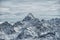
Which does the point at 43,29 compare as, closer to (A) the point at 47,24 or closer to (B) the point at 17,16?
(A) the point at 47,24

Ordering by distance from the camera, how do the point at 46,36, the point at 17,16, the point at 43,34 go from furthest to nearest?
the point at 43,34 < the point at 46,36 < the point at 17,16

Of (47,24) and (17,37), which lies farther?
(47,24)

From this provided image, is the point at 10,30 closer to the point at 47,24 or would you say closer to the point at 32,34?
the point at 32,34

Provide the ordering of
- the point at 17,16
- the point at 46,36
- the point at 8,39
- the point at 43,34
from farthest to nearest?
the point at 43,34 → the point at 46,36 → the point at 8,39 → the point at 17,16

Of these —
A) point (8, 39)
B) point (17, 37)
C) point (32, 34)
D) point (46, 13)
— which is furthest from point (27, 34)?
point (46, 13)

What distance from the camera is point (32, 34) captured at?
46094 millimetres

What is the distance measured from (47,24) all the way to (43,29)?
6.68 feet

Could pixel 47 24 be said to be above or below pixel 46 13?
below

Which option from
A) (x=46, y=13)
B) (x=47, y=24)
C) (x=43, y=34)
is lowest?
(x=43, y=34)

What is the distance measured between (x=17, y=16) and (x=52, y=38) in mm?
16727

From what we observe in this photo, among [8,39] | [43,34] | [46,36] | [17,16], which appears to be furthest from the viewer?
[43,34]

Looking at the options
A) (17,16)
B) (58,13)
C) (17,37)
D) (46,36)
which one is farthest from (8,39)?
(58,13)

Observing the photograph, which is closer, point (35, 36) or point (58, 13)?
point (58, 13)

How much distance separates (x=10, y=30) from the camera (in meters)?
50.6
